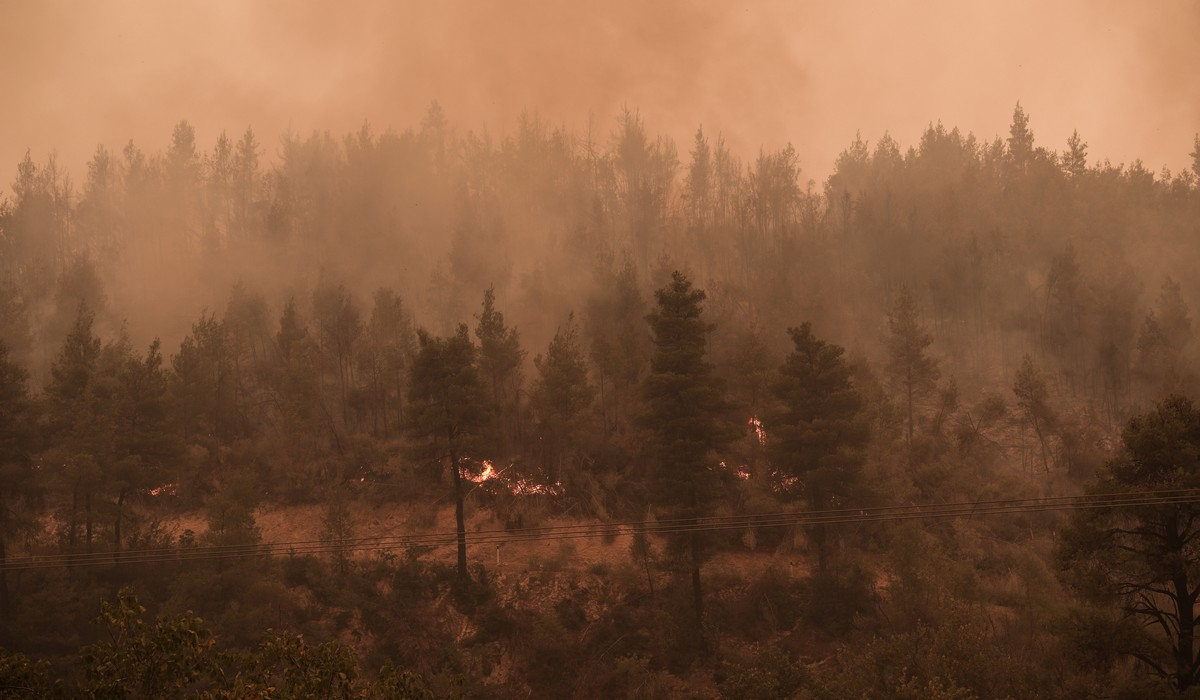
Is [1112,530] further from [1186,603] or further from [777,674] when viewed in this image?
[777,674]

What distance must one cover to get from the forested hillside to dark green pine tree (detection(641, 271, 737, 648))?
155 mm

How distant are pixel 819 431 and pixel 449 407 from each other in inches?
655

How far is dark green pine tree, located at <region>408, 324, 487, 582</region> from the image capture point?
3525 cm

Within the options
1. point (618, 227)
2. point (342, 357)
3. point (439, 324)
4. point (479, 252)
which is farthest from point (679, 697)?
point (618, 227)

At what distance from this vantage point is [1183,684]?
18375mm

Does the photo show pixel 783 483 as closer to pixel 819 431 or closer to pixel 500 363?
pixel 819 431

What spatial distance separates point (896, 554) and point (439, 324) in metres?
44.6

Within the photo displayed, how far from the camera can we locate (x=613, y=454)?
44.0 meters

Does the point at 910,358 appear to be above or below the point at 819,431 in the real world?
above

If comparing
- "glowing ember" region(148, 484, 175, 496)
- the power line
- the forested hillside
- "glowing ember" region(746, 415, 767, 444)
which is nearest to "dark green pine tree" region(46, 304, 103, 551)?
the forested hillside

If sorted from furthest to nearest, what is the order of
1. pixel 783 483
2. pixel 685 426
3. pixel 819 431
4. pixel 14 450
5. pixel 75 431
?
pixel 783 483 < pixel 819 431 < pixel 685 426 < pixel 75 431 < pixel 14 450

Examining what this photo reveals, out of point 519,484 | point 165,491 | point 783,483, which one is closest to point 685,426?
point 783,483

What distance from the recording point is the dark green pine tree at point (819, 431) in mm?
32500

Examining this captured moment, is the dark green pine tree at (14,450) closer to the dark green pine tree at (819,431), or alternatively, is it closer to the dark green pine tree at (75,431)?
the dark green pine tree at (75,431)
